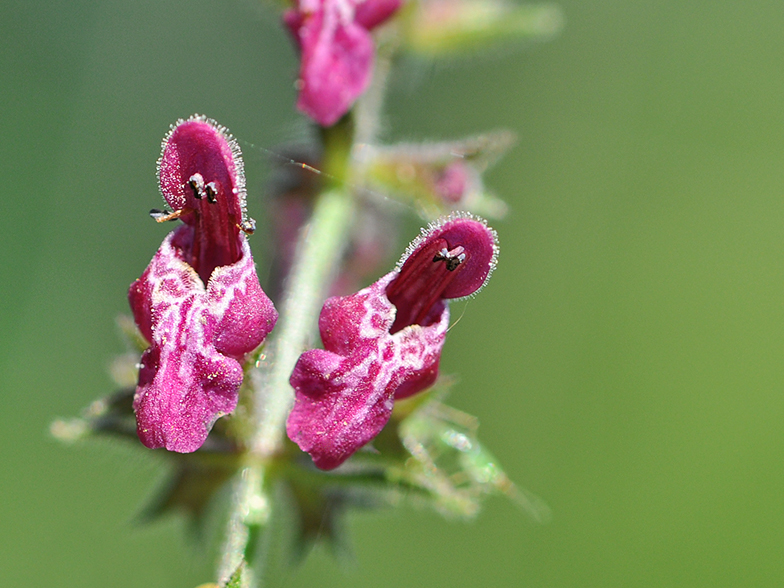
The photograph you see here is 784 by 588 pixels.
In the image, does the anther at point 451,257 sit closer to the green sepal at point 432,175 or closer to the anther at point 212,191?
the anther at point 212,191

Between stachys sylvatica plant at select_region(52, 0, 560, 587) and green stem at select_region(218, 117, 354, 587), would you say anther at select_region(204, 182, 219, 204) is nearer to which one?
stachys sylvatica plant at select_region(52, 0, 560, 587)

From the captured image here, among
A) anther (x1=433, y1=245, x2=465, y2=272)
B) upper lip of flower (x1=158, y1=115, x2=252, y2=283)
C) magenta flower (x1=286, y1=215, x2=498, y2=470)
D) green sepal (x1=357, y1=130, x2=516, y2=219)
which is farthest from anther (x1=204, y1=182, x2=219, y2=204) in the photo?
green sepal (x1=357, y1=130, x2=516, y2=219)

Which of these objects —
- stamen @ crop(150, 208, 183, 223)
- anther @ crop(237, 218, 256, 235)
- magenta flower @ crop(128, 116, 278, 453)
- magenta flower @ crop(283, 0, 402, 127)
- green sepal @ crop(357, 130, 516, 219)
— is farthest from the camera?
green sepal @ crop(357, 130, 516, 219)

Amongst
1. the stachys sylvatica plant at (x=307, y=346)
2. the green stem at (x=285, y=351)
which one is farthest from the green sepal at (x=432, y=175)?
the green stem at (x=285, y=351)

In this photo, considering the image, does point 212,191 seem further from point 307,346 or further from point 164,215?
point 307,346

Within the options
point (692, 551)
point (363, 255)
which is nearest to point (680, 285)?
point (692, 551)

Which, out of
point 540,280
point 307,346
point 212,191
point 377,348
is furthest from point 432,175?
point 540,280
